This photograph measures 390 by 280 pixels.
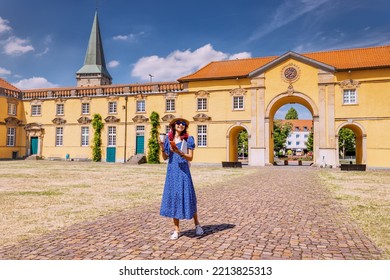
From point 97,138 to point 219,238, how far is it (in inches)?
1289

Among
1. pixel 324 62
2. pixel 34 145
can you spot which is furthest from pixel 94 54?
pixel 324 62

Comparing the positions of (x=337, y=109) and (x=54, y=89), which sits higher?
(x=54, y=89)

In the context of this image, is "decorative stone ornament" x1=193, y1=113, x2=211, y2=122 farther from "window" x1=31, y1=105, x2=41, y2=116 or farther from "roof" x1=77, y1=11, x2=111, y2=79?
"roof" x1=77, y1=11, x2=111, y2=79

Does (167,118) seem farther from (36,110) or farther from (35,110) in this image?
(35,110)

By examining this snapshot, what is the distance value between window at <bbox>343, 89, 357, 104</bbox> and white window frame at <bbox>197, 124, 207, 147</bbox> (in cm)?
1342

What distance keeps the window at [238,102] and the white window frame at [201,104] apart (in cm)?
306

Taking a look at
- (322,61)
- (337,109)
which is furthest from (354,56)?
(337,109)

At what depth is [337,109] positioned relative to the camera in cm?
2877

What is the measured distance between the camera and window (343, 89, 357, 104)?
28.5 m

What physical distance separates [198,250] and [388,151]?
28.0m

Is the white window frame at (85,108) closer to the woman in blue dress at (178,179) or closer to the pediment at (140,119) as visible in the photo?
the pediment at (140,119)

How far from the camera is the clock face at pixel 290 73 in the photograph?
30.0m

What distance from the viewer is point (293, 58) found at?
3002cm

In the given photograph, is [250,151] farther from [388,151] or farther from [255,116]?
[388,151]
